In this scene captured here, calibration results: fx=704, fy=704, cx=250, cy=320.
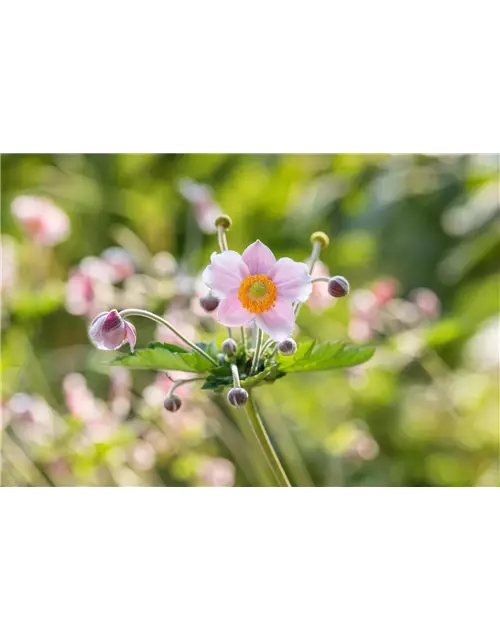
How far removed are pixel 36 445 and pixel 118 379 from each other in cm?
18

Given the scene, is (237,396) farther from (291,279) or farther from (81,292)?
(81,292)

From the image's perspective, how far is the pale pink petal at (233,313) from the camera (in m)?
0.53

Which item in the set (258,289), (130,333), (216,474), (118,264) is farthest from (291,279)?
(216,474)

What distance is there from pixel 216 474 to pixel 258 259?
786mm

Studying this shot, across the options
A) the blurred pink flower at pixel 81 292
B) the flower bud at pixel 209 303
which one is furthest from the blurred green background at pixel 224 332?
the flower bud at pixel 209 303

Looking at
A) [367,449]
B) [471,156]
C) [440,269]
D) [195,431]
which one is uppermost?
[471,156]

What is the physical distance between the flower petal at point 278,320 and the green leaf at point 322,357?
0.03 meters

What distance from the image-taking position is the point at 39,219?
49.8 inches

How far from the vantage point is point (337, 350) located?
0.55m

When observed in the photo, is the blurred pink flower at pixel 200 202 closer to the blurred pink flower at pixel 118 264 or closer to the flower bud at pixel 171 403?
the blurred pink flower at pixel 118 264

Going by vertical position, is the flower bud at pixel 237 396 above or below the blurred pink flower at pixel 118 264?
below
